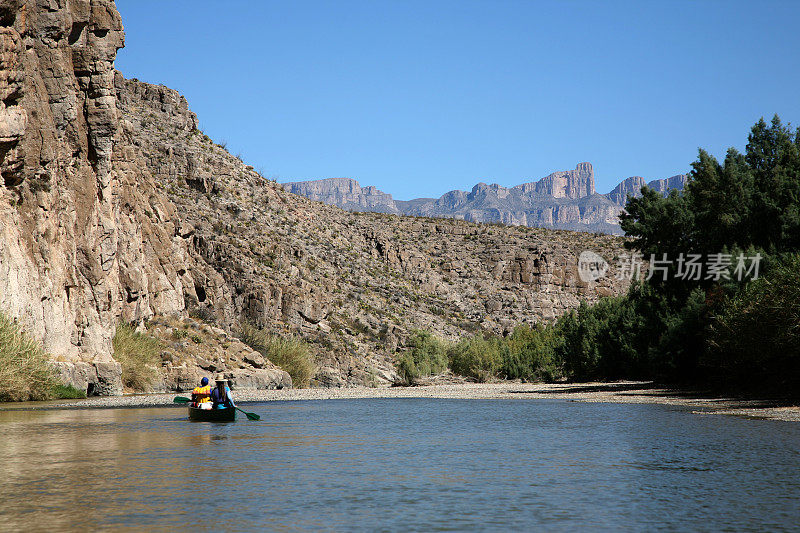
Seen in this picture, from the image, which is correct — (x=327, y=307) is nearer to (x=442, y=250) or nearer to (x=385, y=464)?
(x=442, y=250)

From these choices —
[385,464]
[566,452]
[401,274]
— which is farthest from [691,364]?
[401,274]

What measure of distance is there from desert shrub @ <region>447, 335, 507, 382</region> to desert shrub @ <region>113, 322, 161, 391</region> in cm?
2815

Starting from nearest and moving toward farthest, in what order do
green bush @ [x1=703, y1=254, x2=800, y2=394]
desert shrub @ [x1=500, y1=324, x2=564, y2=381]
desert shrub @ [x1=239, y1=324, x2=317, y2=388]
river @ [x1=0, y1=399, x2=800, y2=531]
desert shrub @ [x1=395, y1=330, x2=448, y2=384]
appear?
river @ [x1=0, y1=399, x2=800, y2=531] → green bush @ [x1=703, y1=254, x2=800, y2=394] → desert shrub @ [x1=239, y1=324, x2=317, y2=388] → desert shrub @ [x1=500, y1=324, x2=564, y2=381] → desert shrub @ [x1=395, y1=330, x2=448, y2=384]

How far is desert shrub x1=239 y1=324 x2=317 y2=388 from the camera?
59.1 meters

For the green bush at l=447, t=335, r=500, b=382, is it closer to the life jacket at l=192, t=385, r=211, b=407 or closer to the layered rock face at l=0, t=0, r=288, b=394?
the layered rock face at l=0, t=0, r=288, b=394

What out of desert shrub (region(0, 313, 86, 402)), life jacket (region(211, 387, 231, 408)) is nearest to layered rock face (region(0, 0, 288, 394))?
desert shrub (region(0, 313, 86, 402))

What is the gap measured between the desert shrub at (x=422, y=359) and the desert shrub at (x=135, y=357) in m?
22.3

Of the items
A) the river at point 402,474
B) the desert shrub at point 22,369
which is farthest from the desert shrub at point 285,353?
the river at point 402,474

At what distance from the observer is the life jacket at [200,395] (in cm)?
3031

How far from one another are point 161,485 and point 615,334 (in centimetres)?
4354

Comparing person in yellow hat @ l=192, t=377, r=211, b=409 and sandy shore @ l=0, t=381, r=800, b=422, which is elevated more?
person in yellow hat @ l=192, t=377, r=211, b=409

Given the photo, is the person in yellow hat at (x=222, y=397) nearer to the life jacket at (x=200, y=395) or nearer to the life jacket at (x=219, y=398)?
the life jacket at (x=219, y=398)

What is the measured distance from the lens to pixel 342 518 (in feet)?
41.7

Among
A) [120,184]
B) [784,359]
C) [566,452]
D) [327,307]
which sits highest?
[120,184]
